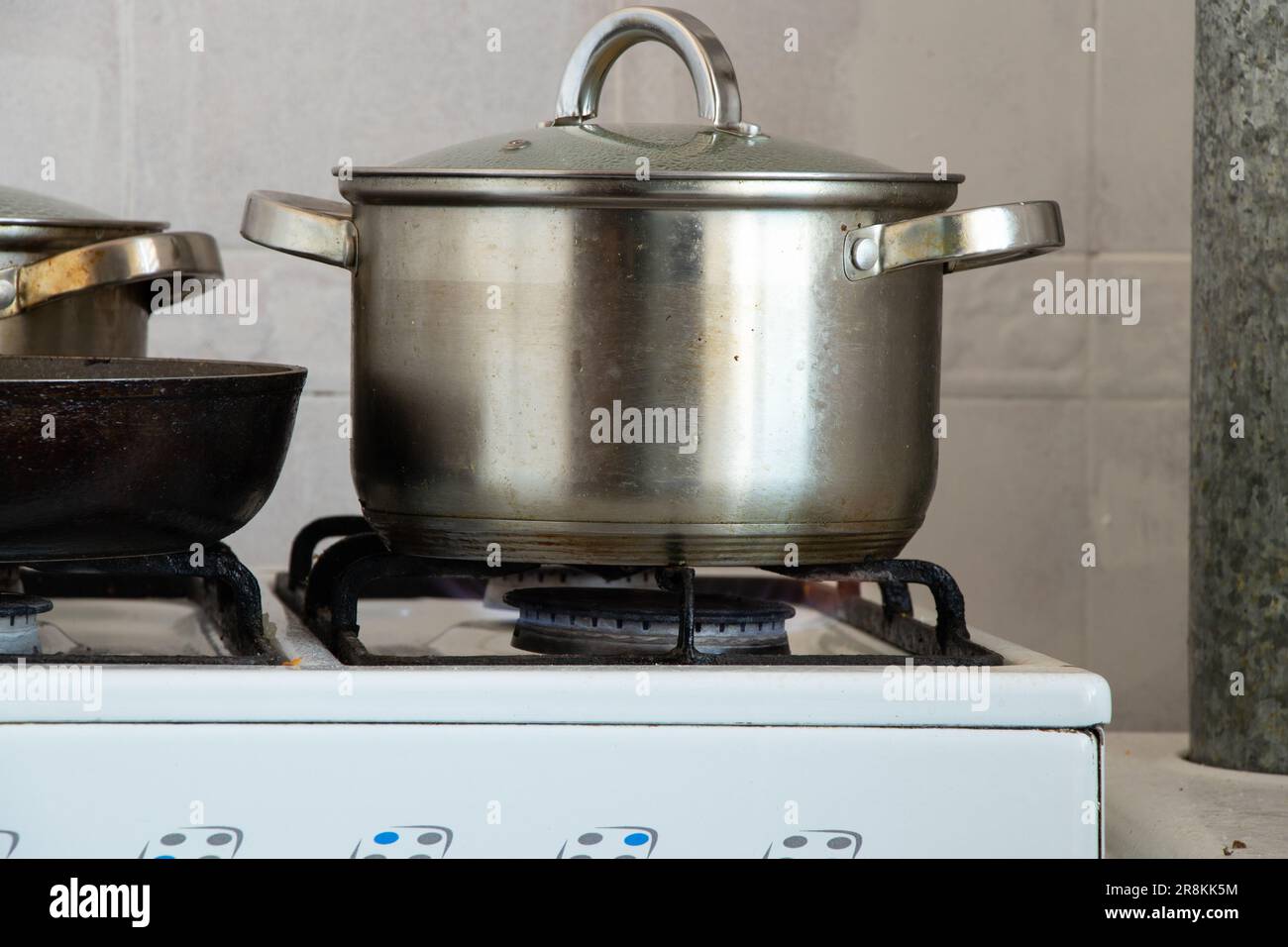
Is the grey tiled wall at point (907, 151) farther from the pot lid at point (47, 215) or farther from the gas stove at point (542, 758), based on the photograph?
the gas stove at point (542, 758)

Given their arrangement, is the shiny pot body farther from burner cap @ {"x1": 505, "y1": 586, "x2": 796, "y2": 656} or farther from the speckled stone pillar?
the speckled stone pillar

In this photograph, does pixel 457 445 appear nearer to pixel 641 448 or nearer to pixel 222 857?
pixel 641 448

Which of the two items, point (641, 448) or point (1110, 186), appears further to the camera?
point (1110, 186)

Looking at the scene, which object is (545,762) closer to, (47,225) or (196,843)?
(196,843)

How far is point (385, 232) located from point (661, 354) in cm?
15

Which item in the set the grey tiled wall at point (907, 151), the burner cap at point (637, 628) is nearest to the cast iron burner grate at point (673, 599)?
the burner cap at point (637, 628)

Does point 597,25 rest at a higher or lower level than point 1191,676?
higher

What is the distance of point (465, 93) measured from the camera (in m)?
1.20

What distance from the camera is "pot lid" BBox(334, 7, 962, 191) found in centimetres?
65

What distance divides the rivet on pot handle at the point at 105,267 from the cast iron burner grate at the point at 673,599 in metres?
0.17

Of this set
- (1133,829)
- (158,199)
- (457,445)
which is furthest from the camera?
(158,199)

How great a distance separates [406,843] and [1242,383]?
1.82ft

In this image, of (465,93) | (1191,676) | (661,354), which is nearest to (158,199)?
(465,93)

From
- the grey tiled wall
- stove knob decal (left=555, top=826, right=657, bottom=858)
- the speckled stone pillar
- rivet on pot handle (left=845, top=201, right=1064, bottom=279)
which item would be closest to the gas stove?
stove knob decal (left=555, top=826, right=657, bottom=858)
